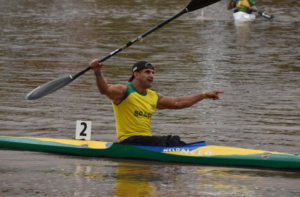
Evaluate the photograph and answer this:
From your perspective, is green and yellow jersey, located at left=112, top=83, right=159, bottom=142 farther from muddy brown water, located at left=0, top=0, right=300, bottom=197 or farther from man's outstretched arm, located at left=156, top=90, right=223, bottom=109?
muddy brown water, located at left=0, top=0, right=300, bottom=197

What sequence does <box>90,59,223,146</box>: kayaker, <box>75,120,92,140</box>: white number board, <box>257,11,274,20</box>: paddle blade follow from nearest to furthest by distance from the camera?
<box>90,59,223,146</box>: kayaker < <box>75,120,92,140</box>: white number board < <box>257,11,274,20</box>: paddle blade

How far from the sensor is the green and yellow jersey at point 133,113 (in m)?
11.1

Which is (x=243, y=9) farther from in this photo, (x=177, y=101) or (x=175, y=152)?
(x=175, y=152)

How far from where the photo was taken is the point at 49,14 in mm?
38875

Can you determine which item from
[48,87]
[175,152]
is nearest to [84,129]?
[48,87]

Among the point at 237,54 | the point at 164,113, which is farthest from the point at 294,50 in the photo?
the point at 164,113

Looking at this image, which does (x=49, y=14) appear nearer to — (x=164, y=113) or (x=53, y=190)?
(x=164, y=113)

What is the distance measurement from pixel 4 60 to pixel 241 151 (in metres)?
13.4

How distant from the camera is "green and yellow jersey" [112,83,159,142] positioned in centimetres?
1115

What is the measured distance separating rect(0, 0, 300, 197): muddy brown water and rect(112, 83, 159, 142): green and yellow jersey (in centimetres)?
51

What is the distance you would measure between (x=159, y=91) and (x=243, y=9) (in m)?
18.2

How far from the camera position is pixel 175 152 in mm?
10992

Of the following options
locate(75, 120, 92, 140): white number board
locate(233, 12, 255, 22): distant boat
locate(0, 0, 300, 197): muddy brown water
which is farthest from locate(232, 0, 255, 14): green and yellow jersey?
locate(75, 120, 92, 140): white number board

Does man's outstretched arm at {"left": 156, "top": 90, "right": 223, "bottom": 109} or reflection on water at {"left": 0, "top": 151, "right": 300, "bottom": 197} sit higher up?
man's outstretched arm at {"left": 156, "top": 90, "right": 223, "bottom": 109}
